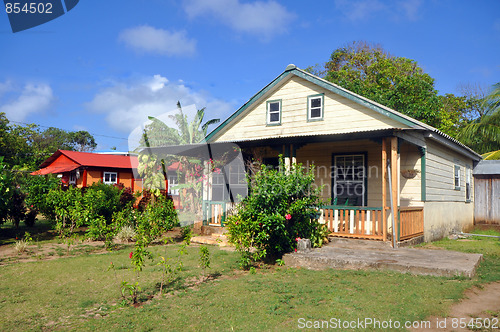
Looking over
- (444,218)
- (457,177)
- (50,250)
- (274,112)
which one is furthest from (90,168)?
(457,177)

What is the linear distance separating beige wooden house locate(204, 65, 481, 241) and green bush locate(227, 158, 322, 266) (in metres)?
2.51

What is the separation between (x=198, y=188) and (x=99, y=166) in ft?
39.8

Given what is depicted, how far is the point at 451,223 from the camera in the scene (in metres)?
14.3

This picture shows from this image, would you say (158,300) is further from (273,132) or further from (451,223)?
(451,223)

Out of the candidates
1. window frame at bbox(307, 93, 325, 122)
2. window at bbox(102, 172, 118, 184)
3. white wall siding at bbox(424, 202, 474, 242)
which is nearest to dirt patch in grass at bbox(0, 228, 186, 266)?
window frame at bbox(307, 93, 325, 122)

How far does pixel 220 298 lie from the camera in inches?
227

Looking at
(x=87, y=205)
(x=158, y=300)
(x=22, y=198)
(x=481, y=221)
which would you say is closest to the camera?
(x=158, y=300)

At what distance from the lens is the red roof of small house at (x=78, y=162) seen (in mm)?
24469

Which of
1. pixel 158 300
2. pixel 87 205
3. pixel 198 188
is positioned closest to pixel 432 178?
pixel 198 188

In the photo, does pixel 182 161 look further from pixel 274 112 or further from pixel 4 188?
pixel 4 188

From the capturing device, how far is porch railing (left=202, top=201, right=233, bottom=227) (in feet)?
43.0

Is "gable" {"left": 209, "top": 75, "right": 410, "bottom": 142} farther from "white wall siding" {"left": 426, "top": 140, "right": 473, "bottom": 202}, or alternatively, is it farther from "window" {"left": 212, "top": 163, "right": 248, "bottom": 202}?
"white wall siding" {"left": 426, "top": 140, "right": 473, "bottom": 202}

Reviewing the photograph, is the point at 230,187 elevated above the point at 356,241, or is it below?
above

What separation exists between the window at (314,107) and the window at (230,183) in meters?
3.43
